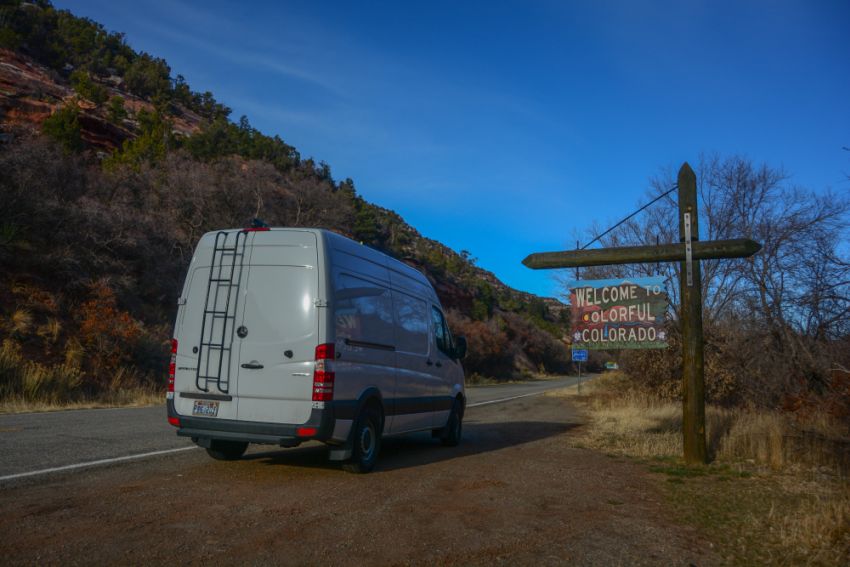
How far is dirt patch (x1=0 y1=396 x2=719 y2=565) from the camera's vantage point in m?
4.49

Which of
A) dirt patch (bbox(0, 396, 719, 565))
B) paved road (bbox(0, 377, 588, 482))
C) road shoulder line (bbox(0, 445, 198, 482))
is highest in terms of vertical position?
paved road (bbox(0, 377, 588, 482))

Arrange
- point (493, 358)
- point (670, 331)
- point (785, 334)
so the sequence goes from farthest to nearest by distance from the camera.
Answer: point (493, 358), point (670, 331), point (785, 334)

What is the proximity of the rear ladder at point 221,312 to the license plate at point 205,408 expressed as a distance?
161mm

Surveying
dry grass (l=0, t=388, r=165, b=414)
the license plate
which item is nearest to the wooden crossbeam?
the license plate

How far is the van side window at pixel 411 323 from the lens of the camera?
8.82 m

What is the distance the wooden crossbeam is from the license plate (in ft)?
16.7

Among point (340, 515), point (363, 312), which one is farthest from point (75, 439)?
point (340, 515)

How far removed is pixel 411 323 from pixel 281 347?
266 cm

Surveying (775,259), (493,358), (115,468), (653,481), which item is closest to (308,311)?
(115,468)

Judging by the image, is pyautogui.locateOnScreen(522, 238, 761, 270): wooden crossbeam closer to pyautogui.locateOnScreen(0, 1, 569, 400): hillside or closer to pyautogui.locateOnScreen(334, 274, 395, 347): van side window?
pyautogui.locateOnScreen(334, 274, 395, 347): van side window

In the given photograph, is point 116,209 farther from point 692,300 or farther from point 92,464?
point 692,300

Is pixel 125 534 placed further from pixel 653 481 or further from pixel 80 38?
pixel 80 38

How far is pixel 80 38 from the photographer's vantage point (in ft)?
216

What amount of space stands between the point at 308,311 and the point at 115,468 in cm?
283
